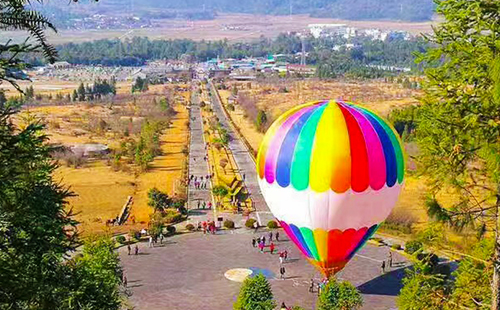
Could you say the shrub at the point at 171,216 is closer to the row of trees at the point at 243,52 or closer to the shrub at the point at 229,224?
the shrub at the point at 229,224

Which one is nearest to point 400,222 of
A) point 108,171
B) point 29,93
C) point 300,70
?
point 29,93

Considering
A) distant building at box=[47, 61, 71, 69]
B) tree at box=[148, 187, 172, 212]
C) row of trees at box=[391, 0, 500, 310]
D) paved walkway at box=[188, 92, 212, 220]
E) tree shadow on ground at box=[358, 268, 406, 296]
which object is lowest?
paved walkway at box=[188, 92, 212, 220]

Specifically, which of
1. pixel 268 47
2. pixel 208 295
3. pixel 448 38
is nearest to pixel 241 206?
pixel 208 295

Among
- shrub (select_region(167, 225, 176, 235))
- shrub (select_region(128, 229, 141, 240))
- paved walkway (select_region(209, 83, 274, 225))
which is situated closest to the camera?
shrub (select_region(128, 229, 141, 240))

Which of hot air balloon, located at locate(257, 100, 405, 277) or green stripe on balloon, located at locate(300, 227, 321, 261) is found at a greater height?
hot air balloon, located at locate(257, 100, 405, 277)

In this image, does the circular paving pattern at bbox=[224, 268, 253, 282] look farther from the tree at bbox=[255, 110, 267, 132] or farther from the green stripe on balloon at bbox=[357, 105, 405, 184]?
the tree at bbox=[255, 110, 267, 132]

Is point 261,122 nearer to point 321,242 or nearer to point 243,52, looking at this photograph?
point 321,242

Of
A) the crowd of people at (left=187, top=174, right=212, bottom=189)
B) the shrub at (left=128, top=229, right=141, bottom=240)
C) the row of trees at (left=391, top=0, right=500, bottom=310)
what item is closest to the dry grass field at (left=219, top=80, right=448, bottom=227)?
the crowd of people at (left=187, top=174, right=212, bottom=189)

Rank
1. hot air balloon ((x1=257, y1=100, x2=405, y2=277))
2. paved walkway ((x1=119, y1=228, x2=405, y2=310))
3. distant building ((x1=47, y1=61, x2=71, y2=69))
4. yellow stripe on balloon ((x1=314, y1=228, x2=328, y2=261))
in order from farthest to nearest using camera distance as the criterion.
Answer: distant building ((x1=47, y1=61, x2=71, y2=69)) < paved walkway ((x1=119, y1=228, x2=405, y2=310)) < yellow stripe on balloon ((x1=314, y1=228, x2=328, y2=261)) < hot air balloon ((x1=257, y1=100, x2=405, y2=277))
